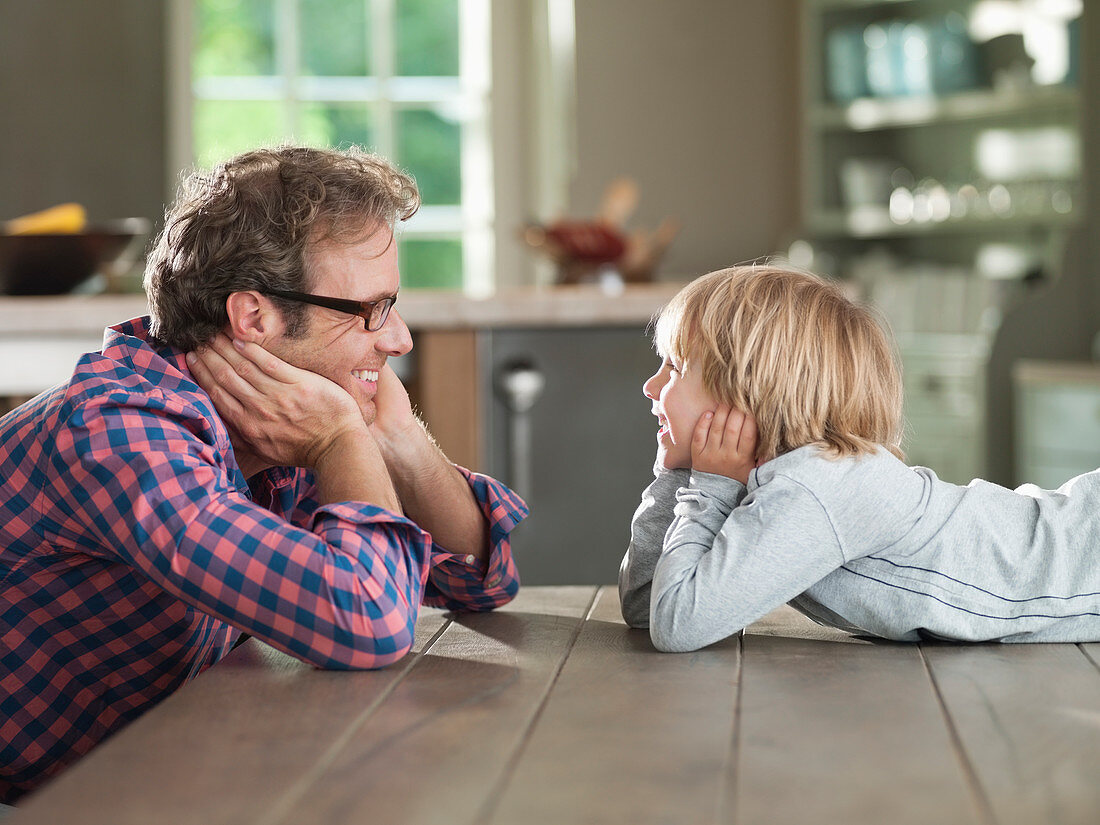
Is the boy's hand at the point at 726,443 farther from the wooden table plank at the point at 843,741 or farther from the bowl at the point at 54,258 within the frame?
the bowl at the point at 54,258

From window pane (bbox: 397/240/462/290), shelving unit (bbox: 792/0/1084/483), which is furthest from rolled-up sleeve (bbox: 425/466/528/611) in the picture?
window pane (bbox: 397/240/462/290)

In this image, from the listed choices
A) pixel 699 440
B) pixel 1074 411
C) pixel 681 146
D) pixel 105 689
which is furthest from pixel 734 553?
pixel 681 146

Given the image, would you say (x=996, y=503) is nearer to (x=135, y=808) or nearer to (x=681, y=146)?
(x=135, y=808)

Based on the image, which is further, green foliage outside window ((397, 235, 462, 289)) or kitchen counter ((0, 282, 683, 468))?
green foliage outside window ((397, 235, 462, 289))

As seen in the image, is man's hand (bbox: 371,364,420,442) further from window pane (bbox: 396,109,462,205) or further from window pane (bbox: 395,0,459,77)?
window pane (bbox: 395,0,459,77)

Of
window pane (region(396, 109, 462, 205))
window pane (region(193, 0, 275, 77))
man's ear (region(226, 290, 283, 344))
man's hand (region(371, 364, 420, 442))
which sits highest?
window pane (region(193, 0, 275, 77))

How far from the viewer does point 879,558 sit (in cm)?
118

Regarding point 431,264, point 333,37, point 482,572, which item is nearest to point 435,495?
point 482,572

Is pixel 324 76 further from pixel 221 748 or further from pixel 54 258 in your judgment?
pixel 221 748

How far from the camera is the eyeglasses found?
4.24 ft

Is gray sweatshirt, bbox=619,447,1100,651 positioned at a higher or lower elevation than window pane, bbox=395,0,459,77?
lower

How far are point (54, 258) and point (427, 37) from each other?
300 cm

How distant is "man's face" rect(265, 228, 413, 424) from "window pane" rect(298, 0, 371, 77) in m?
4.08

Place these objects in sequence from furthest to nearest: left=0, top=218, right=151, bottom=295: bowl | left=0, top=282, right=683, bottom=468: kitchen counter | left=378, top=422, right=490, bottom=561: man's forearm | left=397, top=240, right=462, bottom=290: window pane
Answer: left=397, top=240, right=462, bottom=290: window pane
left=0, top=218, right=151, bottom=295: bowl
left=0, top=282, right=683, bottom=468: kitchen counter
left=378, top=422, right=490, bottom=561: man's forearm
